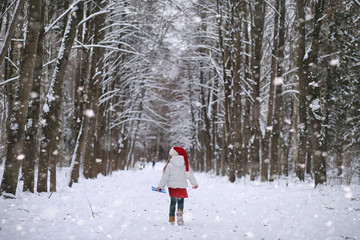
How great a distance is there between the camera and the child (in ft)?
18.3

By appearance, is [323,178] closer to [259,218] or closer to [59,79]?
[259,218]

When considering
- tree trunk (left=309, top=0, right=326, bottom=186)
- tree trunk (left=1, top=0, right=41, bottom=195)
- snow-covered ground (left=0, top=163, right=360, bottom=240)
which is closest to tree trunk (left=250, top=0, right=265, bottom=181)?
tree trunk (left=309, top=0, right=326, bottom=186)

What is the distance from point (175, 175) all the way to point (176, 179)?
0.29 ft

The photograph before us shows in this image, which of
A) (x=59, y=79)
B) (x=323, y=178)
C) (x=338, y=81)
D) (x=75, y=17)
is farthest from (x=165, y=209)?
(x=338, y=81)

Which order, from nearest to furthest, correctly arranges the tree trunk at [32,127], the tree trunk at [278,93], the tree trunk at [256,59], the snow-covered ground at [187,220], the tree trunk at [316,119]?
the snow-covered ground at [187,220] → the tree trunk at [32,127] → the tree trunk at [316,119] → the tree trunk at [278,93] → the tree trunk at [256,59]

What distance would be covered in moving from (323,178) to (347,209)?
399 centimetres

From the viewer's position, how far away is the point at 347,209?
6.01 meters

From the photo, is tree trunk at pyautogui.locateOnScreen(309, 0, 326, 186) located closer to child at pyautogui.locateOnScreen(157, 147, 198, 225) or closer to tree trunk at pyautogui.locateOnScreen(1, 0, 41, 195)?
child at pyautogui.locateOnScreen(157, 147, 198, 225)

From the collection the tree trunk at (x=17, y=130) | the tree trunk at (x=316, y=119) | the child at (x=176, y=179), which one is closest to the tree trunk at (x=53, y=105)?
the tree trunk at (x=17, y=130)

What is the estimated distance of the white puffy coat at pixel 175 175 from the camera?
5.65 metres

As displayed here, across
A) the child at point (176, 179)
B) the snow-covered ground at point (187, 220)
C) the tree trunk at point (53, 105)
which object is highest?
the tree trunk at point (53, 105)

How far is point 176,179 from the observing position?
223 inches

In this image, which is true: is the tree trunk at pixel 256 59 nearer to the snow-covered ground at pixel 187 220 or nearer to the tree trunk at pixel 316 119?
the tree trunk at pixel 316 119

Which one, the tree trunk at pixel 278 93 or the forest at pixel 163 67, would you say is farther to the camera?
the tree trunk at pixel 278 93
